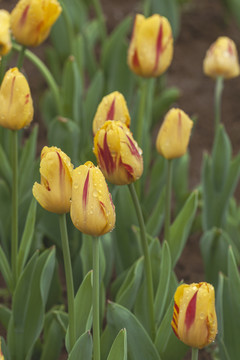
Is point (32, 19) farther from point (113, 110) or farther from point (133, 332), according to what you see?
point (133, 332)

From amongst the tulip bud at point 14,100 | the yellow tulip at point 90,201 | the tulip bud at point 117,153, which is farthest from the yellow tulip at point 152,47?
the yellow tulip at point 90,201

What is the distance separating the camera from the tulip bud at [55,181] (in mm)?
1170

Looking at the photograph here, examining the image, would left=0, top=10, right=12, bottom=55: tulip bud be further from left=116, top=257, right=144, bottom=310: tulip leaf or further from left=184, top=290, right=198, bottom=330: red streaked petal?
left=184, top=290, right=198, bottom=330: red streaked petal

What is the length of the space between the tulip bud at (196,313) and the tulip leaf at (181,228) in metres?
0.58

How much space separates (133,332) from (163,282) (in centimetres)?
16

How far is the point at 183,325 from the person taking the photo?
1.14 meters

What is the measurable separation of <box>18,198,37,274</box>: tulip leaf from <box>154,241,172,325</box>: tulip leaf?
281 millimetres

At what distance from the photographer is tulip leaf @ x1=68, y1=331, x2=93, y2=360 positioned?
1.25m

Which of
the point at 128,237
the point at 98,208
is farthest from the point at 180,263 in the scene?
the point at 98,208

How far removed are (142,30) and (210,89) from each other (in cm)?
156

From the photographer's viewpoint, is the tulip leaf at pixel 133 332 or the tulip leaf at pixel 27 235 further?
the tulip leaf at pixel 27 235

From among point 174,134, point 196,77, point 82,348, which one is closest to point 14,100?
point 174,134

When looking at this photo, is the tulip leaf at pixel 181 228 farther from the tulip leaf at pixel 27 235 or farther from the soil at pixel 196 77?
the soil at pixel 196 77

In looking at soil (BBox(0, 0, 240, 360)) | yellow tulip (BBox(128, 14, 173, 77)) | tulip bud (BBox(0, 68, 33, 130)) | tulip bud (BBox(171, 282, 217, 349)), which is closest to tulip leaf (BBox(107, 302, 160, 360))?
tulip bud (BBox(171, 282, 217, 349))
